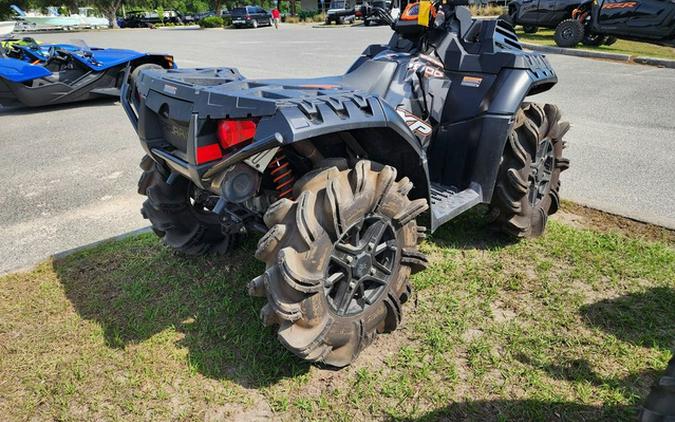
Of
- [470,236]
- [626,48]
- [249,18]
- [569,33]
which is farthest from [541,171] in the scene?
[249,18]

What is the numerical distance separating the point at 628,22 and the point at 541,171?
1101 cm

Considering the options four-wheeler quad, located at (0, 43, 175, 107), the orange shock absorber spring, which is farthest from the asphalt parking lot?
the orange shock absorber spring

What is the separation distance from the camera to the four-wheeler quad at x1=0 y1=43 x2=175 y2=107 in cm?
863

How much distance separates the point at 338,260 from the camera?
2.43 meters

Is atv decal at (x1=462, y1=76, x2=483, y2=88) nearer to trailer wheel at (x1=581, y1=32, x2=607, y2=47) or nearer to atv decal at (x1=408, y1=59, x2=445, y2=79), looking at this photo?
atv decal at (x1=408, y1=59, x2=445, y2=79)

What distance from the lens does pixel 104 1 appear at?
48.8 metres

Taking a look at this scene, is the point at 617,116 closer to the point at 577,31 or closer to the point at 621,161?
the point at 621,161

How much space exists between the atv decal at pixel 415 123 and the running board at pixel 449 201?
434 mm

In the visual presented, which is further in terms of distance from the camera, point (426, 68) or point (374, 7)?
point (374, 7)

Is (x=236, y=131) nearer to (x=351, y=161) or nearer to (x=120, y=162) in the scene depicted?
(x=351, y=161)

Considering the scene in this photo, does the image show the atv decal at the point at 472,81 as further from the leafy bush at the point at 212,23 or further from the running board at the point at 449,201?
the leafy bush at the point at 212,23

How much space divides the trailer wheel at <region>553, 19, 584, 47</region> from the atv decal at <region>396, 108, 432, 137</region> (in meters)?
14.2

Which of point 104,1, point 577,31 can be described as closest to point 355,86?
point 577,31

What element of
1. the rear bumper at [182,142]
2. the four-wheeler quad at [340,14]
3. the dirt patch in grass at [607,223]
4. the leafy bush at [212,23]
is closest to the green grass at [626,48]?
the dirt patch in grass at [607,223]
